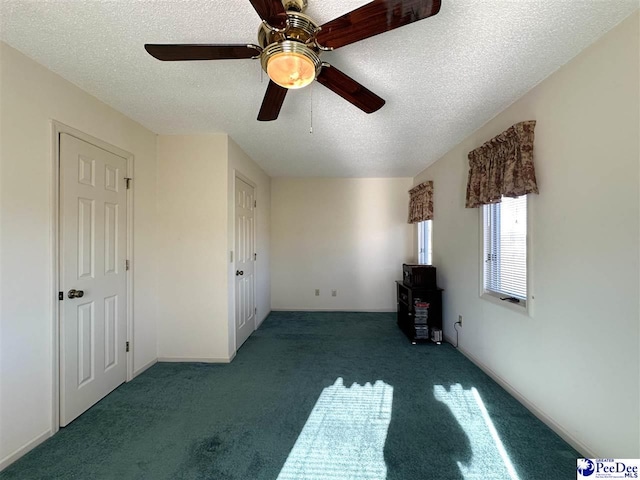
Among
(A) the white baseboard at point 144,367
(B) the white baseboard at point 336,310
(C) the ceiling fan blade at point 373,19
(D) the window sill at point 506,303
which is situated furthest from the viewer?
(B) the white baseboard at point 336,310

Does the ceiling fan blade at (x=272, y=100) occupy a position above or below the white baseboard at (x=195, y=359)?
above

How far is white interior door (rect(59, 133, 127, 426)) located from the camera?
1.94 m

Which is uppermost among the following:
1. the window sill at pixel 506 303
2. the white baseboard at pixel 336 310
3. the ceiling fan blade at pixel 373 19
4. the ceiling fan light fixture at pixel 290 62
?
the ceiling fan blade at pixel 373 19

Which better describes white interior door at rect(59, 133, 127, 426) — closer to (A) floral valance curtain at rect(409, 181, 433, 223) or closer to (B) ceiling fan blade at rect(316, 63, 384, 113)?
(B) ceiling fan blade at rect(316, 63, 384, 113)

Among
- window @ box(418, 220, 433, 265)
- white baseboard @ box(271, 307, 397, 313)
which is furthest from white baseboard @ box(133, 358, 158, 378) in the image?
window @ box(418, 220, 433, 265)

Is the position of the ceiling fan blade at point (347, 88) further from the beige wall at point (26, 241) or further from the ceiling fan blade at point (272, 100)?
the beige wall at point (26, 241)

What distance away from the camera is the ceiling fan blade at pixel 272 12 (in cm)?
108

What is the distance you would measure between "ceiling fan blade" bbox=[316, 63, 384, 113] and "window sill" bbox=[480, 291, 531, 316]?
188 centimetres

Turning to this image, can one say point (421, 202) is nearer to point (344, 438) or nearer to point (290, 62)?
point (344, 438)

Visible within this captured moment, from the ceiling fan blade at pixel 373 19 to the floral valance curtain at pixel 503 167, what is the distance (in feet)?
4.79

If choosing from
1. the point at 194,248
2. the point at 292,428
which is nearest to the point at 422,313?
the point at 292,428

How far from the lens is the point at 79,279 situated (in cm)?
204

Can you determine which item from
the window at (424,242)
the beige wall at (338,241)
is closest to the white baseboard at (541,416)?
the window at (424,242)

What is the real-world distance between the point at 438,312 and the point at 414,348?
0.63 metres
